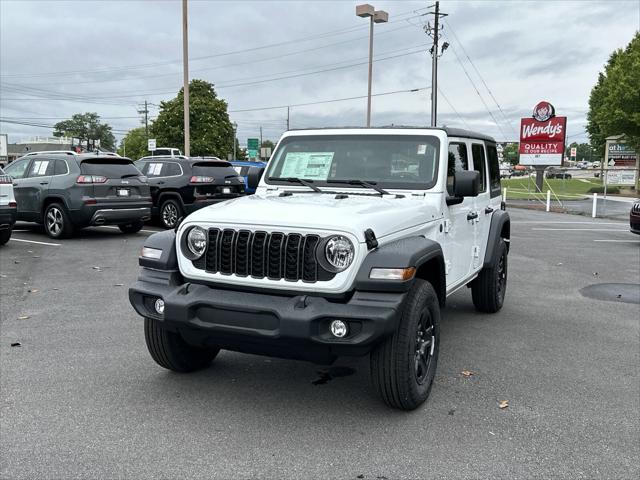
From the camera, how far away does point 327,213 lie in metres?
3.80

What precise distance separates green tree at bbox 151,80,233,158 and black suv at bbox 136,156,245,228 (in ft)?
161

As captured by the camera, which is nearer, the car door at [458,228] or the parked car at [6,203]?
the car door at [458,228]

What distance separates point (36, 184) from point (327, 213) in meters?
10.4

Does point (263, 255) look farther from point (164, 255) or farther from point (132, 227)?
point (132, 227)

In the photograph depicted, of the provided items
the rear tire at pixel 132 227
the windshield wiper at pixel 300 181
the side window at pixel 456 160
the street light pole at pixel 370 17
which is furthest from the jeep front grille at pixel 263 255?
the street light pole at pixel 370 17

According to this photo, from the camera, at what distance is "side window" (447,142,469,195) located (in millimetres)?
5027

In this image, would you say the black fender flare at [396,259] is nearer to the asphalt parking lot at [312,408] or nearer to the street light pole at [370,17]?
the asphalt parking lot at [312,408]

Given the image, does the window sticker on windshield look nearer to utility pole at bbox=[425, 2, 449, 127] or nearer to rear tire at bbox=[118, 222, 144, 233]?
rear tire at bbox=[118, 222, 144, 233]

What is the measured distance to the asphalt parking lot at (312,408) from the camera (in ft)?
10.9

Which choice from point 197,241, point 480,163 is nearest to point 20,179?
point 480,163

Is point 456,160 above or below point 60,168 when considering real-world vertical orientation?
above

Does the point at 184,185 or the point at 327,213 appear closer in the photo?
the point at 327,213

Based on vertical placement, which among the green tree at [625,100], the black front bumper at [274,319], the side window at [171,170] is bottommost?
the black front bumper at [274,319]

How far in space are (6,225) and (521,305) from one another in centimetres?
874
